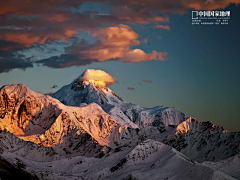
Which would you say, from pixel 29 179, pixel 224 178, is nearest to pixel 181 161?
pixel 224 178

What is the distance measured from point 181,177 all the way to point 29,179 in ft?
288

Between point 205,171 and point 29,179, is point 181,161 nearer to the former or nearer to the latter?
point 205,171

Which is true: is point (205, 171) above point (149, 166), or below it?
above

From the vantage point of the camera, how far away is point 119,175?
198750 mm

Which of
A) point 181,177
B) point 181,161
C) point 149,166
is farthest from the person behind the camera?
point 149,166

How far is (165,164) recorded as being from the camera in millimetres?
188000

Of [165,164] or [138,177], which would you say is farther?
[165,164]

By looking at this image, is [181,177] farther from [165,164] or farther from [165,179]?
[165,164]

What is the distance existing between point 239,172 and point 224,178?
190 feet

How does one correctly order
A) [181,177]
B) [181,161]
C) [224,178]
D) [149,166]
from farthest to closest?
[149,166]
[181,161]
[181,177]
[224,178]

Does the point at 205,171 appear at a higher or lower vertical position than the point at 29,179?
higher

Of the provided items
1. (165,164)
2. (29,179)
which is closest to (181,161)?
(165,164)

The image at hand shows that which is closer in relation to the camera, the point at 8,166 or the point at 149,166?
the point at 8,166

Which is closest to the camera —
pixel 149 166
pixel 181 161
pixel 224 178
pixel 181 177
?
pixel 224 178
